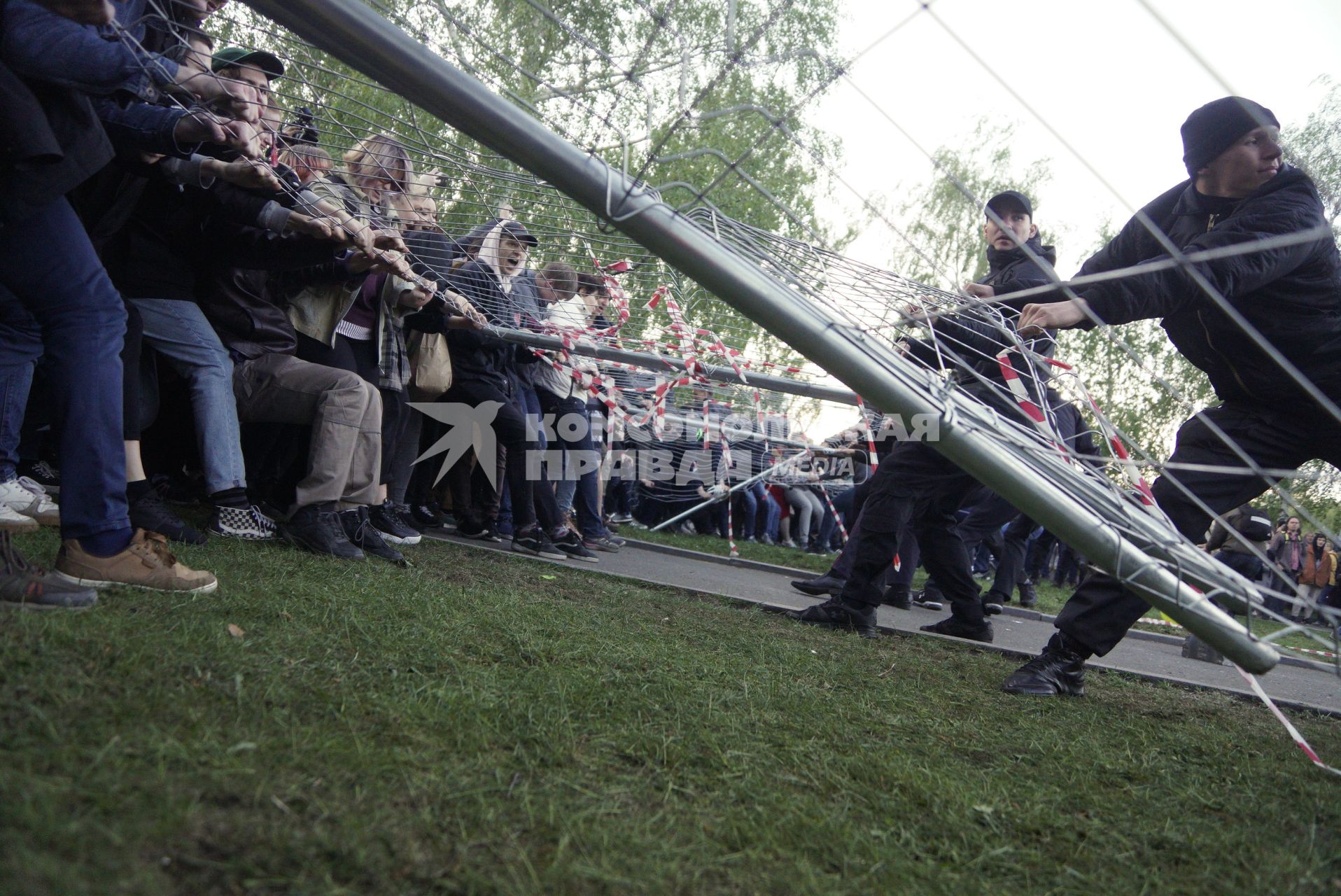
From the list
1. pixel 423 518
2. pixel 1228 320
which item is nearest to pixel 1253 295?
pixel 1228 320

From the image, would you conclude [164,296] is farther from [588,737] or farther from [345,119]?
[588,737]

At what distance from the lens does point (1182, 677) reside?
4242 millimetres

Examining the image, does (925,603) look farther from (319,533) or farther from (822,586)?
(319,533)

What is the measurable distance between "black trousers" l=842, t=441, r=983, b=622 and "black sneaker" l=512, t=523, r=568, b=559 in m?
1.90

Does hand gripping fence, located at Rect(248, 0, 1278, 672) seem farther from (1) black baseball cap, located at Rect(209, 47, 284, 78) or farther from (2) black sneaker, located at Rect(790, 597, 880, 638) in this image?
(2) black sneaker, located at Rect(790, 597, 880, 638)

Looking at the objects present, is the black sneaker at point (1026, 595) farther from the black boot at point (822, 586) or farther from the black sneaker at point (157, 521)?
the black sneaker at point (157, 521)

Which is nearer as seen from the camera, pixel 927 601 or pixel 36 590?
pixel 36 590

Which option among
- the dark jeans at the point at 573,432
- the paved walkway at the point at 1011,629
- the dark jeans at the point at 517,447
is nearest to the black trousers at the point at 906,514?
the paved walkway at the point at 1011,629

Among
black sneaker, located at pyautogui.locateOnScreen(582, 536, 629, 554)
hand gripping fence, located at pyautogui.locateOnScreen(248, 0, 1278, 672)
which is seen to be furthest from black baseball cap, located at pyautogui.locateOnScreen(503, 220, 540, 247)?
black sneaker, located at pyautogui.locateOnScreen(582, 536, 629, 554)

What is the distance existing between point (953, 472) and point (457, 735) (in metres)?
3.17

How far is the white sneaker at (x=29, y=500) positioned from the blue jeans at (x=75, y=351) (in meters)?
1.16

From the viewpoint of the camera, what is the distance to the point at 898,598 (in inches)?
246

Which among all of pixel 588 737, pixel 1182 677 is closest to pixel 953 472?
pixel 1182 677

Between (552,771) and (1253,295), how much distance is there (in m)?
2.73
